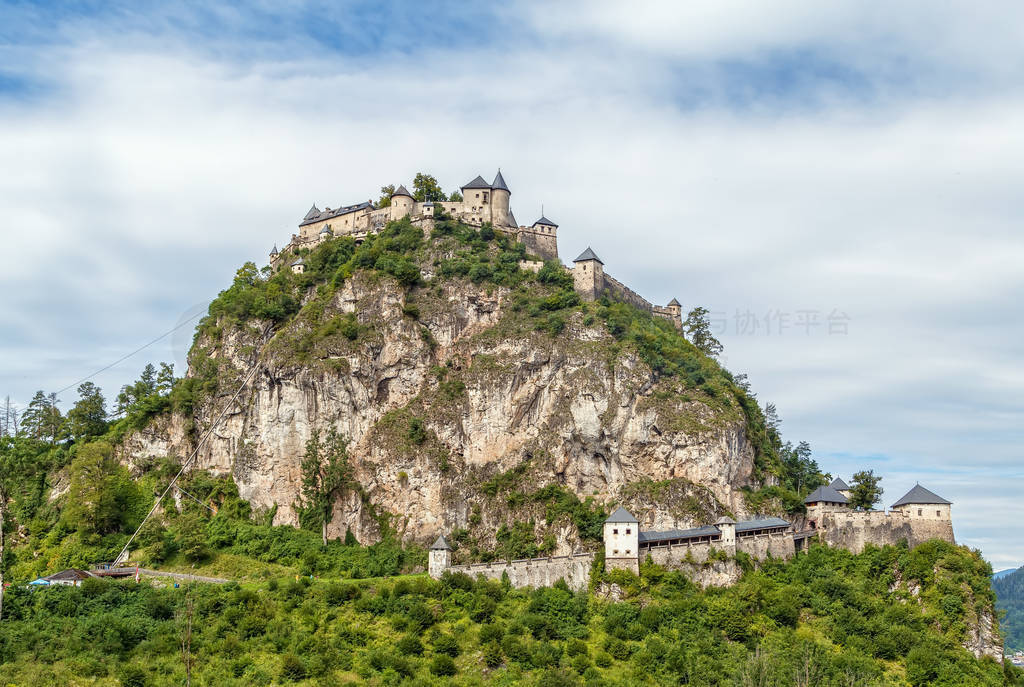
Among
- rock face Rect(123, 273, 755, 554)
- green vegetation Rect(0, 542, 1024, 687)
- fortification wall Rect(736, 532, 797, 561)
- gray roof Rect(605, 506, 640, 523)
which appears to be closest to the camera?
green vegetation Rect(0, 542, 1024, 687)

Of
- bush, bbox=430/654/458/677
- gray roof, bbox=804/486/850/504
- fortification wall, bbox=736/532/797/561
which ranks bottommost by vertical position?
bush, bbox=430/654/458/677

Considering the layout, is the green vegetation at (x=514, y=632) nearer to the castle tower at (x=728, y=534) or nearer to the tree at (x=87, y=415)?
the castle tower at (x=728, y=534)

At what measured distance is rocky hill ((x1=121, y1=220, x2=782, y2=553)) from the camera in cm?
6419

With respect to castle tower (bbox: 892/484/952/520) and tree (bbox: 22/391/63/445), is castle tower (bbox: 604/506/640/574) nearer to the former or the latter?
castle tower (bbox: 892/484/952/520)

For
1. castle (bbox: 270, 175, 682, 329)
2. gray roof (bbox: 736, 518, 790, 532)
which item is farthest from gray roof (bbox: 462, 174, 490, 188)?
gray roof (bbox: 736, 518, 790, 532)

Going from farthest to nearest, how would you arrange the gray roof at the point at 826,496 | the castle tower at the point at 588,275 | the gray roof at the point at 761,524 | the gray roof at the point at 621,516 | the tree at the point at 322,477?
the castle tower at the point at 588,275 < the gray roof at the point at 826,496 < the tree at the point at 322,477 < the gray roof at the point at 761,524 < the gray roof at the point at 621,516

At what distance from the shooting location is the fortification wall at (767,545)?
61625 mm

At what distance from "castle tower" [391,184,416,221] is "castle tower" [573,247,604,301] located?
46.7 feet

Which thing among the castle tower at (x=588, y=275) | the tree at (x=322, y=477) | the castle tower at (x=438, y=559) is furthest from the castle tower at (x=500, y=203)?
the castle tower at (x=438, y=559)

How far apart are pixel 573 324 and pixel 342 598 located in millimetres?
25195

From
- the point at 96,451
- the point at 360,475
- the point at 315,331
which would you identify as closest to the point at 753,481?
the point at 360,475

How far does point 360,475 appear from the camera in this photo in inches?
2603

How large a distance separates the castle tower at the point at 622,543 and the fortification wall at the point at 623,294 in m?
24.7

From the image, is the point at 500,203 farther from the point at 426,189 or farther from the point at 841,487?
the point at 841,487
